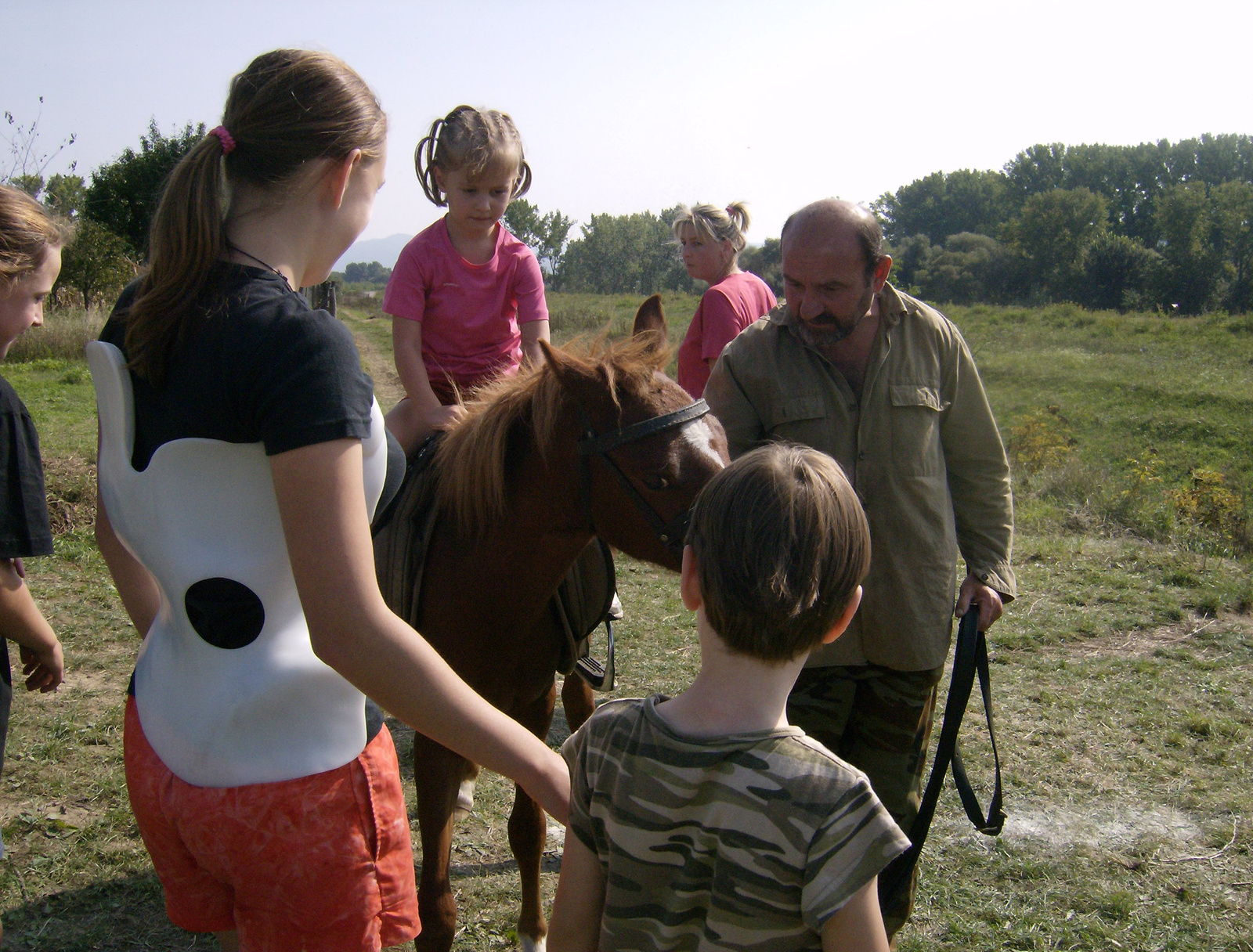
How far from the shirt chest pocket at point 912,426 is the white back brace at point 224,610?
1.75 metres

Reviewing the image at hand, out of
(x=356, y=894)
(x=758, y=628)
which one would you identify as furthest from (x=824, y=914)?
(x=356, y=894)

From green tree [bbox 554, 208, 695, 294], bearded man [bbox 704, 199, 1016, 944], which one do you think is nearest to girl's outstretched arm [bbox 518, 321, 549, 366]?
bearded man [bbox 704, 199, 1016, 944]

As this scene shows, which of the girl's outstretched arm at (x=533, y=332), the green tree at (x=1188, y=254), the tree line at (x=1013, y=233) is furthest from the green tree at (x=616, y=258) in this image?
the girl's outstretched arm at (x=533, y=332)

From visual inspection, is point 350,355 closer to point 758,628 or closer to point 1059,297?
point 758,628

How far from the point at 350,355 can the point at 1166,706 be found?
493cm

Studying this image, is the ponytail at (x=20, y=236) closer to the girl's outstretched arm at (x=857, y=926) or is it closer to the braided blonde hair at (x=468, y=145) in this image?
the braided blonde hair at (x=468, y=145)

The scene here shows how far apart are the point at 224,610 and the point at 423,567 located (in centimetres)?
139

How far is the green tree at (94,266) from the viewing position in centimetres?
1869

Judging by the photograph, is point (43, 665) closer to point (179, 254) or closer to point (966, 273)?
point (179, 254)

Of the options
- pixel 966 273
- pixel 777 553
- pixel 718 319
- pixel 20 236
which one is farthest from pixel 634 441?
pixel 966 273

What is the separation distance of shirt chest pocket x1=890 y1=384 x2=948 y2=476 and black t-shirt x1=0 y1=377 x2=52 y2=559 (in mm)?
2256

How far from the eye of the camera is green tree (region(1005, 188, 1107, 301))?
54.0 m

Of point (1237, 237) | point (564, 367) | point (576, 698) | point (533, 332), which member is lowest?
point (576, 698)

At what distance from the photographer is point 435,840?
2477mm
